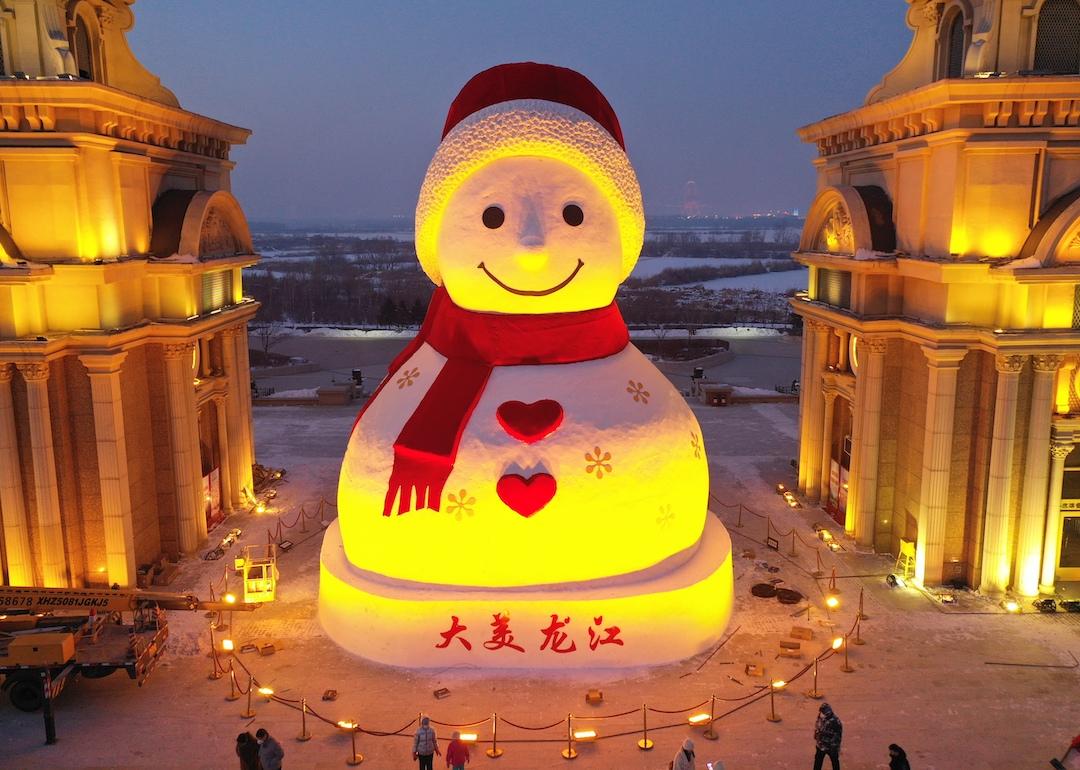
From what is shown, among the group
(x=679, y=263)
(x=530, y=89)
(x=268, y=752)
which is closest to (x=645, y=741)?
(x=268, y=752)

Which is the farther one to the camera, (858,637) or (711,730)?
(858,637)

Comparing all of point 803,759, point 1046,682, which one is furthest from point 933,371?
point 803,759

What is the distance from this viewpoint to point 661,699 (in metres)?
12.4

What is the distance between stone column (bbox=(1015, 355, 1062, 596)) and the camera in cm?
1503

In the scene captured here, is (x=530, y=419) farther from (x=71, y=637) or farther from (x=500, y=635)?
(x=71, y=637)

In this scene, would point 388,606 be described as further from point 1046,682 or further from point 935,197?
point 935,197

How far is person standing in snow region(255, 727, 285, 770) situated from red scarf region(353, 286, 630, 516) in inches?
144

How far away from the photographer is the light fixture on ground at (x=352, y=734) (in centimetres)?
1116

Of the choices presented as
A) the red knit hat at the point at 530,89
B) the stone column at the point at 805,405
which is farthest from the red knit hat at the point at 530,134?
the stone column at the point at 805,405

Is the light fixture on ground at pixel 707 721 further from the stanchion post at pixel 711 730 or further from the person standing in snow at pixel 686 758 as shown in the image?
the person standing in snow at pixel 686 758

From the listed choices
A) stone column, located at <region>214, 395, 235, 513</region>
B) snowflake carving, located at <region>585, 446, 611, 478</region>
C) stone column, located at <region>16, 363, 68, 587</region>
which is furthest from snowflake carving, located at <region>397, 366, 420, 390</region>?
stone column, located at <region>214, 395, 235, 513</region>

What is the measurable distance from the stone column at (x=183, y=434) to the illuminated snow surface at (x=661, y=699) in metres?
1.57

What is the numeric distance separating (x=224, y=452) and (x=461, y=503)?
382 inches

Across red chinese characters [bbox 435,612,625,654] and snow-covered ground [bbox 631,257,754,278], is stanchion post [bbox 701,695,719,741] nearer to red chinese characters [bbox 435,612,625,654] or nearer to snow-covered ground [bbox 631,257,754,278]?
red chinese characters [bbox 435,612,625,654]
